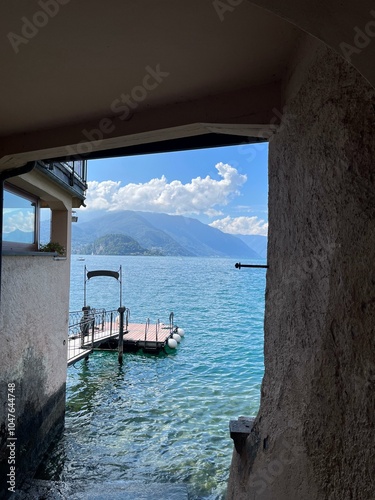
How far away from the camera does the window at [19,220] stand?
3986mm

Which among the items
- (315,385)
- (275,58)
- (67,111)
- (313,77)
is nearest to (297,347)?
(315,385)

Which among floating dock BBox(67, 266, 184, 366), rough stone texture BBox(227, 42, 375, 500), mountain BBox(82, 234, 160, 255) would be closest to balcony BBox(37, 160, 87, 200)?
rough stone texture BBox(227, 42, 375, 500)

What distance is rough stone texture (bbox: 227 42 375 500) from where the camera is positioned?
3.09ft

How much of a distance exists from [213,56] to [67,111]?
1.15m

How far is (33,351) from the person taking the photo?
4.54 metres

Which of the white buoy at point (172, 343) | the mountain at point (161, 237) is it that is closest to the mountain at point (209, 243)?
the mountain at point (161, 237)

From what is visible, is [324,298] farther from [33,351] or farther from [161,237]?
[161,237]

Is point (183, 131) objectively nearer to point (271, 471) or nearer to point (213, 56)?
point (213, 56)

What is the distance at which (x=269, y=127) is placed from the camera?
6.31 feet

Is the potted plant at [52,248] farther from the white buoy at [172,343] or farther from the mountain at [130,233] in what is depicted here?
the mountain at [130,233]

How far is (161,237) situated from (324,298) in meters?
152

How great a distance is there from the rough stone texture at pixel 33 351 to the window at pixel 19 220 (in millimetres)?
285

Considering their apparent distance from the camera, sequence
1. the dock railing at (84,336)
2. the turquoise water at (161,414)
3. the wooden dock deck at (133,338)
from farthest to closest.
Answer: the wooden dock deck at (133,338) → the dock railing at (84,336) → the turquoise water at (161,414)

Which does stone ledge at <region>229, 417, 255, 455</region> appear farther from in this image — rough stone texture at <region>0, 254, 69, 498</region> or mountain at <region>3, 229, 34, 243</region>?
mountain at <region>3, 229, 34, 243</region>
